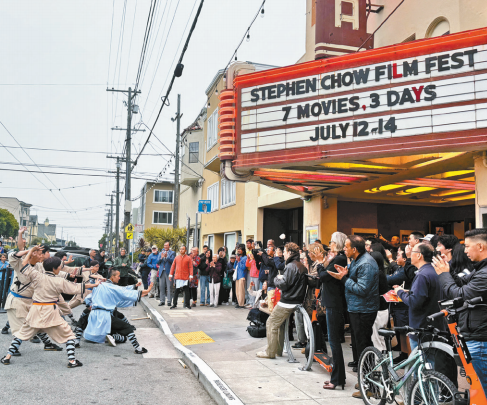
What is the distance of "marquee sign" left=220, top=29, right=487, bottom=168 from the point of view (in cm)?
723

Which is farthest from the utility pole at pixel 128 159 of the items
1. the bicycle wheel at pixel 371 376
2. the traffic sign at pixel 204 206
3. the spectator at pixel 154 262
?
the bicycle wheel at pixel 371 376

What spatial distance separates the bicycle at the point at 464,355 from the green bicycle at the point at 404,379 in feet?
0.60

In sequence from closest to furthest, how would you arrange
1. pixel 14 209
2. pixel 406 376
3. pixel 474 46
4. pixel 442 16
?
pixel 406 376 → pixel 474 46 → pixel 442 16 → pixel 14 209

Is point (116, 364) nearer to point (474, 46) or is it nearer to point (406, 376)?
point (406, 376)

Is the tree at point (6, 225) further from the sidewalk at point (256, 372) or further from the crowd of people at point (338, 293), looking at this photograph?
the sidewalk at point (256, 372)

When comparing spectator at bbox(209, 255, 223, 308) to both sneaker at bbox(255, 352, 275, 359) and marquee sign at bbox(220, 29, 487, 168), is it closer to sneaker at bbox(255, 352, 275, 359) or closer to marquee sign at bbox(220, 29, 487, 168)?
marquee sign at bbox(220, 29, 487, 168)

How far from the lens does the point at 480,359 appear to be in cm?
400

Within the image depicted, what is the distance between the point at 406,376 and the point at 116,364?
490cm

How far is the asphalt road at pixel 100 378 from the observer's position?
5.64 meters

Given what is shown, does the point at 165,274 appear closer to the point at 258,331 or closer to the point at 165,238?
the point at 258,331

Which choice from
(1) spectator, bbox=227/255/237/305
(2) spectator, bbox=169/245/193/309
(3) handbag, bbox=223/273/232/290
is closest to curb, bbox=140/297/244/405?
(2) spectator, bbox=169/245/193/309

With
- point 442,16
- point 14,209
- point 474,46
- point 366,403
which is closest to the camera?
point 366,403

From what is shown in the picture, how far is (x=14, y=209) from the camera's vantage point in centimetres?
10812

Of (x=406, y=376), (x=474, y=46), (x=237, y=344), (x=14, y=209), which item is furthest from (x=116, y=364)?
(x=14, y=209)
